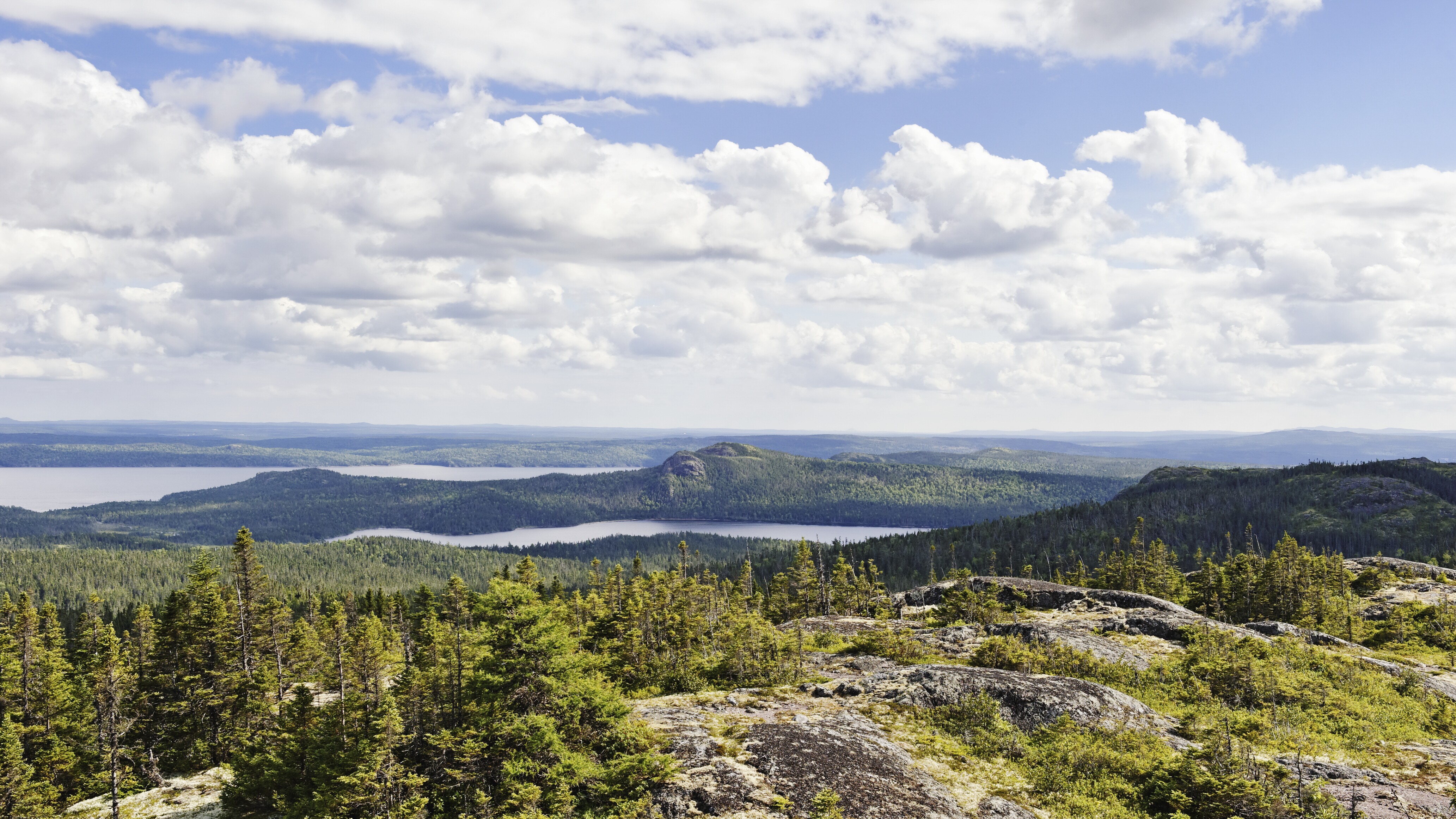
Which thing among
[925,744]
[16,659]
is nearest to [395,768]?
[925,744]

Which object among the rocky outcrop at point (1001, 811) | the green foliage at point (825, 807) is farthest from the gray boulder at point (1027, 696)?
the green foliage at point (825, 807)

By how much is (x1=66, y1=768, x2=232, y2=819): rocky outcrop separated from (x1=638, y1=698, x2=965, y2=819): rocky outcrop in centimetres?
3239

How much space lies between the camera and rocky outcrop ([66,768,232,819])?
47906 mm

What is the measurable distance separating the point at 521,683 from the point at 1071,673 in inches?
1702

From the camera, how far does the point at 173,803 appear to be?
164 feet

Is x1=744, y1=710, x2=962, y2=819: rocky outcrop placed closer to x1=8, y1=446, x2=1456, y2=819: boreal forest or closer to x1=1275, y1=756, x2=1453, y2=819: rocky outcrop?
x1=8, y1=446, x2=1456, y2=819: boreal forest

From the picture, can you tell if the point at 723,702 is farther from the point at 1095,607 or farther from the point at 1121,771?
the point at 1095,607

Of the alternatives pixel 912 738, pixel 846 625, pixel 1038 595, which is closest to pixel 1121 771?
pixel 912 738

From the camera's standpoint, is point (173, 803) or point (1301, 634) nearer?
point (173, 803)

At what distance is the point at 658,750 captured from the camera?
35.9m

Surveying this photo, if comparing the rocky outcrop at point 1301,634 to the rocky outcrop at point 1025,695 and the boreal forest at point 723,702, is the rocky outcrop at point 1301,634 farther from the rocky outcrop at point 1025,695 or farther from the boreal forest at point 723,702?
the rocky outcrop at point 1025,695

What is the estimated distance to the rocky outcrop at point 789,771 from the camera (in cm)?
3123

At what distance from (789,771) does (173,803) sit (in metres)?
45.3

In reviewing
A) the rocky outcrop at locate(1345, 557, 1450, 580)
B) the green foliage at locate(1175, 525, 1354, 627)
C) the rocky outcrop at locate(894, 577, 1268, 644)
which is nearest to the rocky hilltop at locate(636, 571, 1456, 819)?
the rocky outcrop at locate(894, 577, 1268, 644)
